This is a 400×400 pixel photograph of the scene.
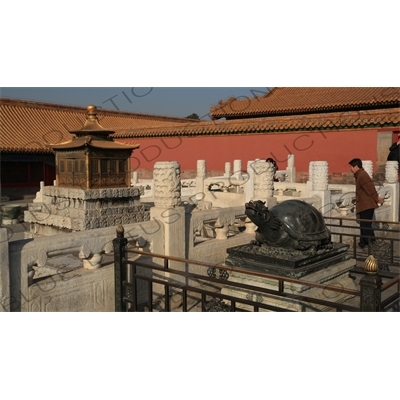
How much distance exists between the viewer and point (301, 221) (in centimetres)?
458

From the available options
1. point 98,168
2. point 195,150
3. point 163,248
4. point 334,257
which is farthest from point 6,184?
point 334,257

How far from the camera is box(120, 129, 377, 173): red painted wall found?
11766mm

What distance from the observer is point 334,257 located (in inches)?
192

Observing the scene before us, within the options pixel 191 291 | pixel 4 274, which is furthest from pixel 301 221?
pixel 4 274

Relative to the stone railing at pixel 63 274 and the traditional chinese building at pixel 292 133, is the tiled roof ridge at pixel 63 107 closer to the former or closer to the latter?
the traditional chinese building at pixel 292 133

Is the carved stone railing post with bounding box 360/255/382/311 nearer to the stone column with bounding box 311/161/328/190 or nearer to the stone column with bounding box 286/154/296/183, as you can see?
the stone column with bounding box 311/161/328/190

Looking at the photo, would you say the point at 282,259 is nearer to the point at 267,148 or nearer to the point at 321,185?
the point at 321,185

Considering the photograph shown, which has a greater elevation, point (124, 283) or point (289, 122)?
point (289, 122)

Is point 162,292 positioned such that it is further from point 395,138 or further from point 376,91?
point 376,91

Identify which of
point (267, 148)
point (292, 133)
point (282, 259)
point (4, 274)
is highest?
point (292, 133)

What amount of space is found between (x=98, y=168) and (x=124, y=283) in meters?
4.85

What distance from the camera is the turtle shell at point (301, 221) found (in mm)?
4535

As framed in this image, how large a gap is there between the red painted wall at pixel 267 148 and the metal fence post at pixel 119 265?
361 inches

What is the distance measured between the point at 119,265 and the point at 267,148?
10.2 m
